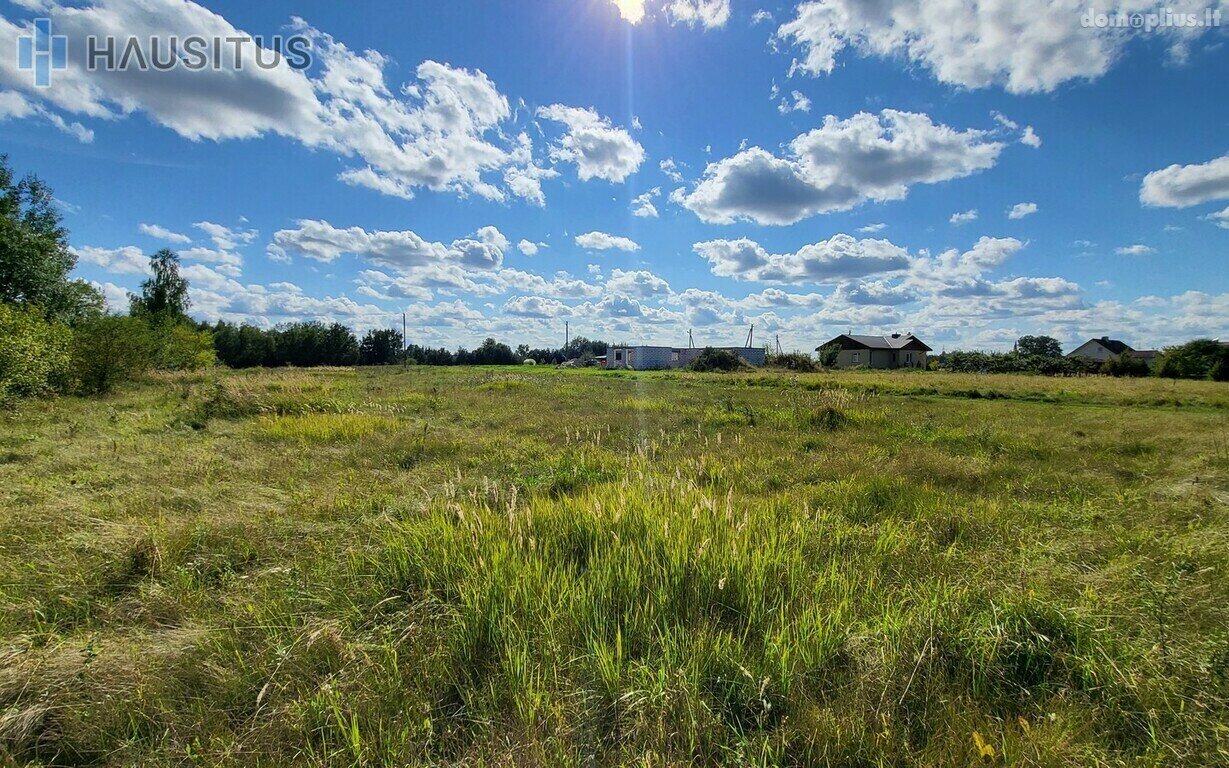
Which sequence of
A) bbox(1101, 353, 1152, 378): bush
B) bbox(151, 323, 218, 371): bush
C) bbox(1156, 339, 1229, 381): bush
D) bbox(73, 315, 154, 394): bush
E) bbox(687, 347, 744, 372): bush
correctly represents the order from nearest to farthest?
bbox(73, 315, 154, 394): bush, bbox(1156, 339, 1229, 381): bush, bbox(151, 323, 218, 371): bush, bbox(1101, 353, 1152, 378): bush, bbox(687, 347, 744, 372): bush

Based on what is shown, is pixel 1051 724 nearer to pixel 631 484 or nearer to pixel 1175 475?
pixel 631 484

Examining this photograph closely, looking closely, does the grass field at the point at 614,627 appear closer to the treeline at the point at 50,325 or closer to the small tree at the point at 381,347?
the treeline at the point at 50,325

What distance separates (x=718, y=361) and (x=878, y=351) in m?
30.7

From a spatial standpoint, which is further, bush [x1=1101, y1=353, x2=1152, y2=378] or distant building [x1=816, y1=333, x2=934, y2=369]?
distant building [x1=816, y1=333, x2=934, y2=369]

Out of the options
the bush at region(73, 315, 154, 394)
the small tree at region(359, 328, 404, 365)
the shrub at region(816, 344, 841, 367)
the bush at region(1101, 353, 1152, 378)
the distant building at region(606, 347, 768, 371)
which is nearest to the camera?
the bush at region(73, 315, 154, 394)

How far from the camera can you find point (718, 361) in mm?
57188

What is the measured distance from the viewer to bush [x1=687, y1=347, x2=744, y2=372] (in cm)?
5653

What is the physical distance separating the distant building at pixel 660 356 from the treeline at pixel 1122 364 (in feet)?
81.2

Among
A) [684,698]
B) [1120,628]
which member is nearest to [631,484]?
[684,698]

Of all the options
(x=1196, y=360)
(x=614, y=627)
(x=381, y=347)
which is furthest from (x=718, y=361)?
(x=381, y=347)

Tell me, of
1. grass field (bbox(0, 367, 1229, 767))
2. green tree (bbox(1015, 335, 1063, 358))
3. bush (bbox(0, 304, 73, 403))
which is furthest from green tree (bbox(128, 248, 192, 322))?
green tree (bbox(1015, 335, 1063, 358))

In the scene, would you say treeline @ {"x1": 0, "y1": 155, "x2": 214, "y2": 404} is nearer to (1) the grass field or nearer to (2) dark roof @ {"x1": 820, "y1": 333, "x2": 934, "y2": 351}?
(1) the grass field

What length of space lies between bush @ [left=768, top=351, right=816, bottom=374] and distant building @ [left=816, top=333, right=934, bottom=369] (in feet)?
60.6

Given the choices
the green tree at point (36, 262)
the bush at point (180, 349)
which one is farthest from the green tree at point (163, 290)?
the green tree at point (36, 262)
